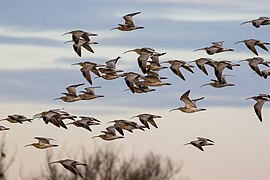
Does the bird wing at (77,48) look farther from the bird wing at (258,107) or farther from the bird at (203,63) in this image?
the bird wing at (258,107)

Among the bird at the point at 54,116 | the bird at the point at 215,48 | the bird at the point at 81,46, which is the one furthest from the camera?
the bird at the point at 215,48

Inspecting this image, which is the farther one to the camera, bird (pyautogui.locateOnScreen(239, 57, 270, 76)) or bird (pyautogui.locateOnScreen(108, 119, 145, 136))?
bird (pyautogui.locateOnScreen(108, 119, 145, 136))

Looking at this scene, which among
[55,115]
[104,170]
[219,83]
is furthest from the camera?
[104,170]

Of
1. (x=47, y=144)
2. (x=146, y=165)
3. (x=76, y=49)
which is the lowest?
(x=146, y=165)

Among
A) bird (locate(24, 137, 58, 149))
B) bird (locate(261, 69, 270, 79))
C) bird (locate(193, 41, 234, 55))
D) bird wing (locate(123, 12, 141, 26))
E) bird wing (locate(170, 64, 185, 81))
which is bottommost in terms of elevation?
bird (locate(24, 137, 58, 149))

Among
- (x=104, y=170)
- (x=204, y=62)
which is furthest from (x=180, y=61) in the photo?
(x=104, y=170)

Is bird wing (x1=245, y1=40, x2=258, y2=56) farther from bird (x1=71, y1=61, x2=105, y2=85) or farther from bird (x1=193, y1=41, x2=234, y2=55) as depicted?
bird (x1=71, y1=61, x2=105, y2=85)

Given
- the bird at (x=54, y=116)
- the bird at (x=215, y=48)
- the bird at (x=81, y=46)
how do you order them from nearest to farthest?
1. the bird at (x=54, y=116)
2. the bird at (x=81, y=46)
3. the bird at (x=215, y=48)

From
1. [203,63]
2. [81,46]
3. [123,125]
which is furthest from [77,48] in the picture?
[203,63]

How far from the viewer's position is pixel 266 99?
35281 millimetres

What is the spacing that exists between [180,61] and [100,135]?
2803mm

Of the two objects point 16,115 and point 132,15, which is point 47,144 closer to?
point 16,115

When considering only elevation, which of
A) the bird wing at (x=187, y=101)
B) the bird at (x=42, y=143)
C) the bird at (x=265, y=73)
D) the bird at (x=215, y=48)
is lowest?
the bird at (x=42, y=143)

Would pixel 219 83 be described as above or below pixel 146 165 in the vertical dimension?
above
